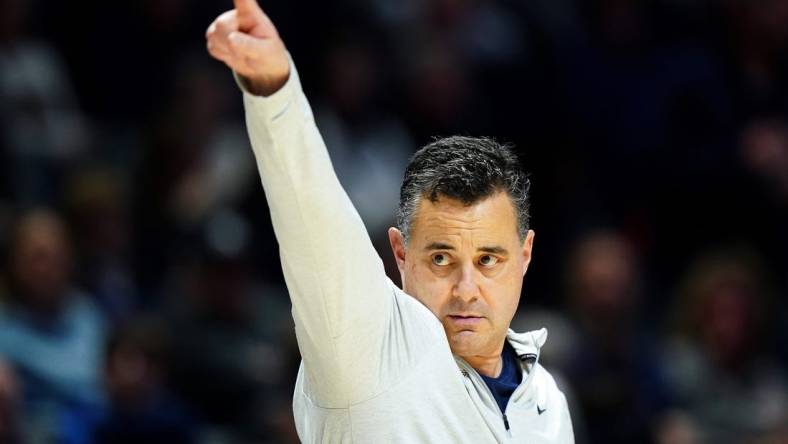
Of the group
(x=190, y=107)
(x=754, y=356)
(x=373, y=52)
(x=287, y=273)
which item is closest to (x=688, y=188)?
(x=754, y=356)

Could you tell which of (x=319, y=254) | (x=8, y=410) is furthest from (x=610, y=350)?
(x=319, y=254)

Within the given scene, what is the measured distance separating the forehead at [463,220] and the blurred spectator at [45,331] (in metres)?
3.17

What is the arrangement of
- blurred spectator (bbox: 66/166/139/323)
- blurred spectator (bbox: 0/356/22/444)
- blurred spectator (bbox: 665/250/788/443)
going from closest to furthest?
blurred spectator (bbox: 0/356/22/444) < blurred spectator (bbox: 66/166/139/323) < blurred spectator (bbox: 665/250/788/443)

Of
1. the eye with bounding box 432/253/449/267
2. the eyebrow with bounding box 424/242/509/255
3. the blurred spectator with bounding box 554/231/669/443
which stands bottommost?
the eye with bounding box 432/253/449/267

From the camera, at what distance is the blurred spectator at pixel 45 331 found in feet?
19.1

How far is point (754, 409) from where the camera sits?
6.75m

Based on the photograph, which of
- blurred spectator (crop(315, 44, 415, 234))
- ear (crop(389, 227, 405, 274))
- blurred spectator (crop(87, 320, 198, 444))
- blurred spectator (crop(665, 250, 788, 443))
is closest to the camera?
ear (crop(389, 227, 405, 274))

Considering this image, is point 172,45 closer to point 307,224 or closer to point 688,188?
point 688,188

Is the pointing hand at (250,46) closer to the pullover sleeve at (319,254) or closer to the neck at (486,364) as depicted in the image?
the pullover sleeve at (319,254)

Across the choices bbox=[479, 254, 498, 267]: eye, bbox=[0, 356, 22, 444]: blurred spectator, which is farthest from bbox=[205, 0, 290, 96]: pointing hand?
bbox=[0, 356, 22, 444]: blurred spectator

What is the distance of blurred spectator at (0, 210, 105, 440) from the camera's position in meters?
5.83

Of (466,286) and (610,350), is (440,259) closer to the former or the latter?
(466,286)

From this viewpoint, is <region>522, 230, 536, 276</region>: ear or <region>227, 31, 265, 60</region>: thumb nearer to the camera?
<region>227, 31, 265, 60</region>: thumb

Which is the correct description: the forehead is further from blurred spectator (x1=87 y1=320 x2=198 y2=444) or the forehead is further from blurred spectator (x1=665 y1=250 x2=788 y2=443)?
blurred spectator (x1=665 y1=250 x2=788 y2=443)
